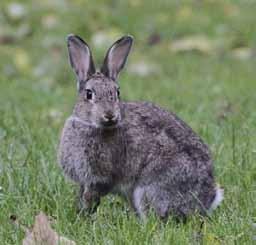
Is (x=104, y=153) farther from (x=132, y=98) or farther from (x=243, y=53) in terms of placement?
(x=243, y=53)

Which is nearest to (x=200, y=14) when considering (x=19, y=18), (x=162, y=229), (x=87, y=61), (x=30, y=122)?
(x=19, y=18)

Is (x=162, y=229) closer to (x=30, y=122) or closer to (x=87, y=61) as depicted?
(x=87, y=61)

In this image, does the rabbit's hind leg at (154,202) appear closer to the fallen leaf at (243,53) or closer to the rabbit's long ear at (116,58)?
the rabbit's long ear at (116,58)

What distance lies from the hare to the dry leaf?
2.21 feet

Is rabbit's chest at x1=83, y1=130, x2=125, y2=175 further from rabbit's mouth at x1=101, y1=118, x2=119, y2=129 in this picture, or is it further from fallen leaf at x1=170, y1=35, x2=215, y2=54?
fallen leaf at x1=170, y1=35, x2=215, y2=54

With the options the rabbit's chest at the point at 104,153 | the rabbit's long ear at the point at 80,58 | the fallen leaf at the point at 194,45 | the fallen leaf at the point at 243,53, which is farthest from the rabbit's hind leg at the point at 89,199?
the fallen leaf at the point at 194,45

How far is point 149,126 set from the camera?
515 centimetres

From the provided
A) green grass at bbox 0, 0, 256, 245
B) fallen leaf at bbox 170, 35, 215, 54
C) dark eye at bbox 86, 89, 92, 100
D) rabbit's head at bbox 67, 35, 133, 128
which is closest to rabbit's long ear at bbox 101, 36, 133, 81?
rabbit's head at bbox 67, 35, 133, 128

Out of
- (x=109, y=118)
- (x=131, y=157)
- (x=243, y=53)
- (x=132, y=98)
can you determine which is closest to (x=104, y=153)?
(x=131, y=157)

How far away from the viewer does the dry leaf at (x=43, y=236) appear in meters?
4.15

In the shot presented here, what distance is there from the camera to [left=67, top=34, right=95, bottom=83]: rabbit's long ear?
17.0 ft

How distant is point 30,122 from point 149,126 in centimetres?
185

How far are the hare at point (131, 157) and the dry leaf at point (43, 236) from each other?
673mm

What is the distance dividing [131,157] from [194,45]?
504 cm
